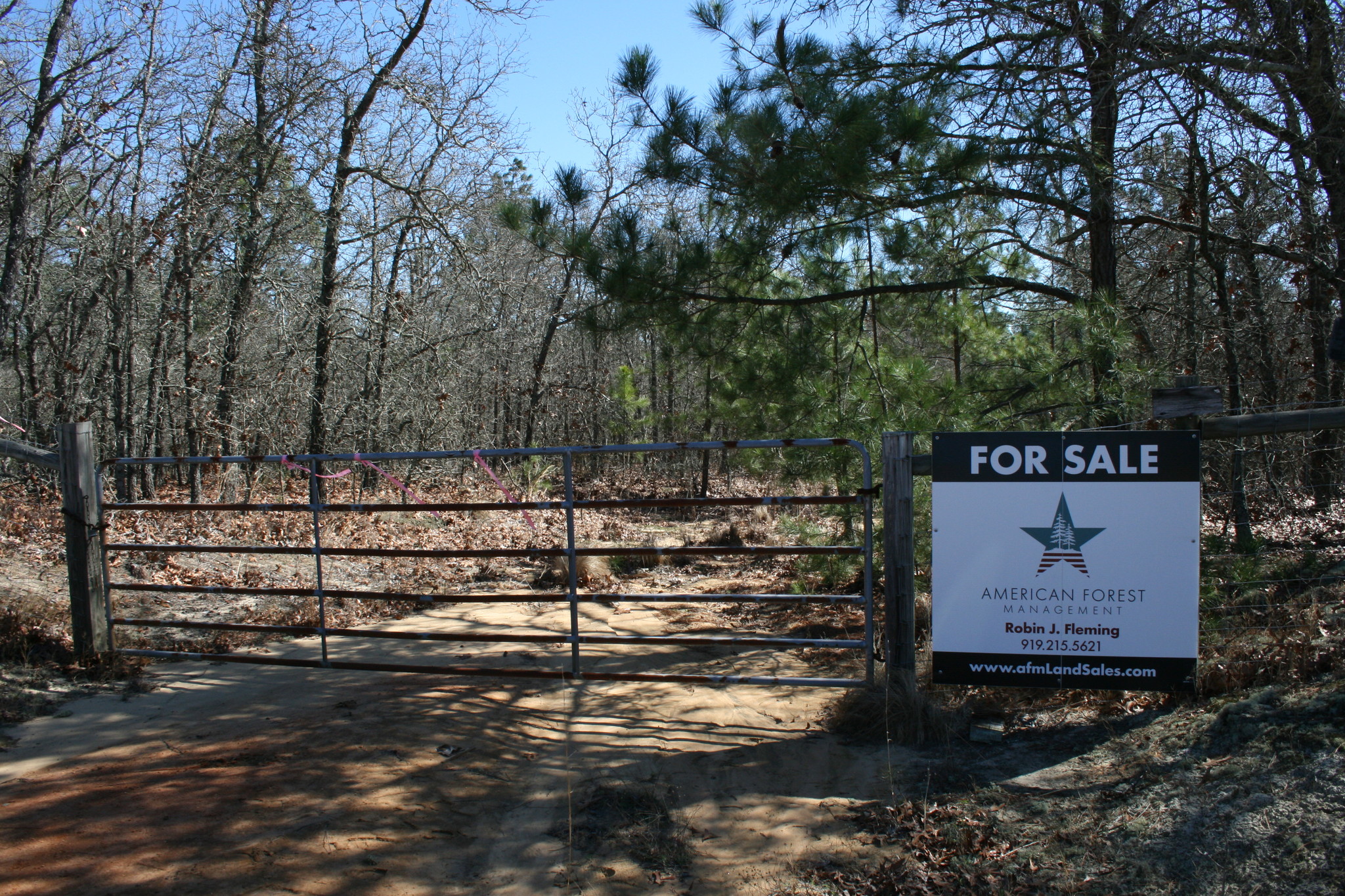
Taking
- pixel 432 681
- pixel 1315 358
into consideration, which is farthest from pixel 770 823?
pixel 1315 358

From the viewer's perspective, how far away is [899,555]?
15.5ft

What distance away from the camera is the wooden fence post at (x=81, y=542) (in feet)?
19.6

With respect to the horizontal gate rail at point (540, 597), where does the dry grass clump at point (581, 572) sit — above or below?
below

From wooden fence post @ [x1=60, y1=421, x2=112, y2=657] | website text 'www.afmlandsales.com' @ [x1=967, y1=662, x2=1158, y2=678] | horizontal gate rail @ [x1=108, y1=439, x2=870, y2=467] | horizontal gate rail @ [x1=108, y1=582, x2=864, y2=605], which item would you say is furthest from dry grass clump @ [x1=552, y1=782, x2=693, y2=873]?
wooden fence post @ [x1=60, y1=421, x2=112, y2=657]

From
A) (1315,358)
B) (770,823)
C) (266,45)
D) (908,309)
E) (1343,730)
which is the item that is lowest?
(770,823)

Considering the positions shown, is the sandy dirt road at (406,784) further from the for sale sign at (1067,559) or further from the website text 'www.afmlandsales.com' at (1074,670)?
the for sale sign at (1067,559)

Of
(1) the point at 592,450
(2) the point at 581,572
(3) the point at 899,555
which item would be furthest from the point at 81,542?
(3) the point at 899,555

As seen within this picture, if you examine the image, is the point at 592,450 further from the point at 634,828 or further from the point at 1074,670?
the point at 1074,670

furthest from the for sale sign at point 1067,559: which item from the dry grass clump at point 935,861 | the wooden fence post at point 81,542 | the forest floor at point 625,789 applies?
the wooden fence post at point 81,542

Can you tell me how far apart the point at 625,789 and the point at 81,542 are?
4.59 m

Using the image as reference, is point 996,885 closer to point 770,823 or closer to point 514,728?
point 770,823

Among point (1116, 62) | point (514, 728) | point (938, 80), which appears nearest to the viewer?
point (514, 728)

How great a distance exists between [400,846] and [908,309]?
6111 mm

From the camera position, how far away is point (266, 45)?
40.1 feet
